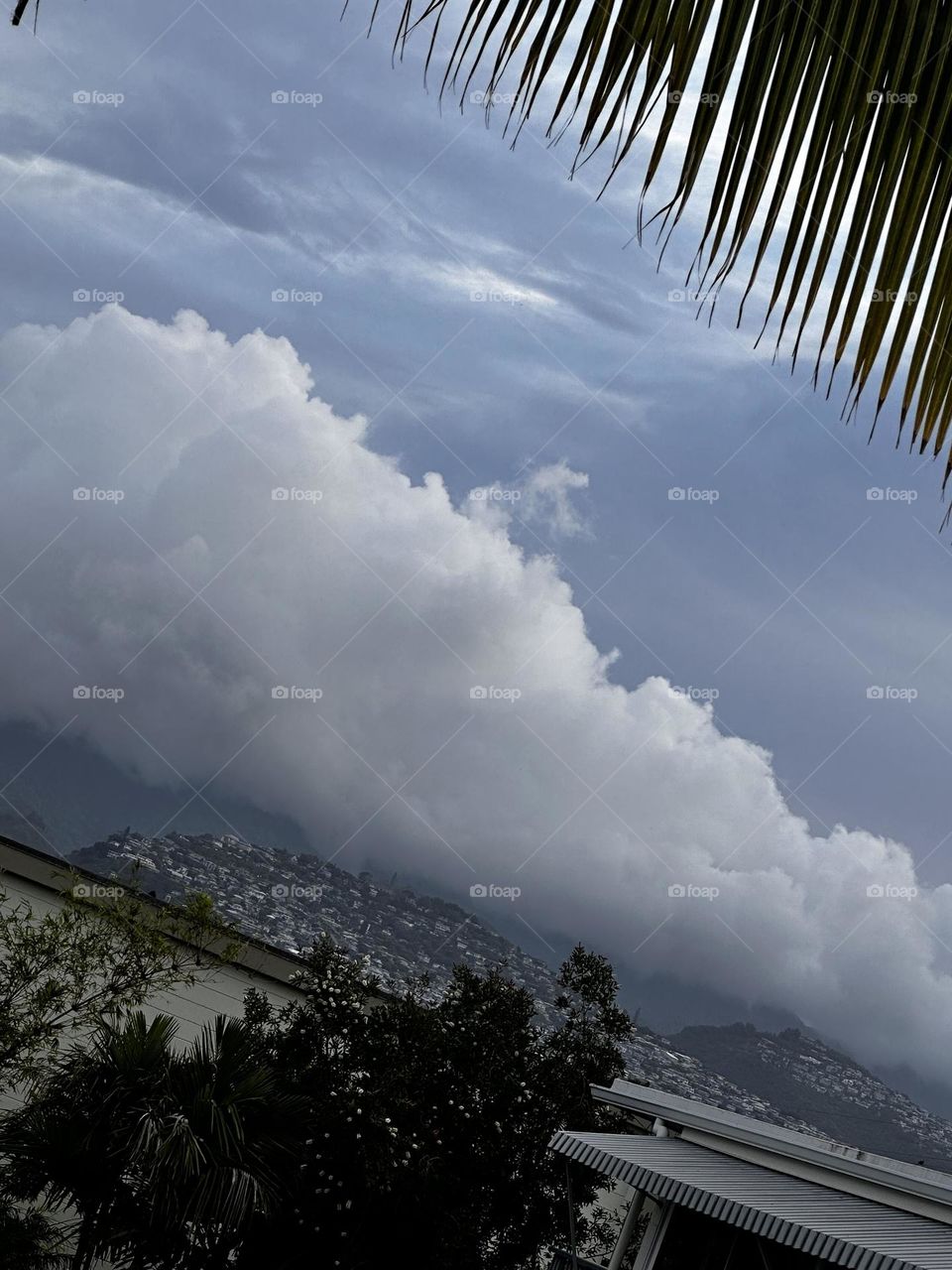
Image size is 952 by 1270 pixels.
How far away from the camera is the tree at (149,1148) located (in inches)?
435

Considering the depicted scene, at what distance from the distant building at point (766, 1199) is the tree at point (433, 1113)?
1.64 meters

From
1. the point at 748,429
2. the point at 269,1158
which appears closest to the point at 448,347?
the point at 748,429

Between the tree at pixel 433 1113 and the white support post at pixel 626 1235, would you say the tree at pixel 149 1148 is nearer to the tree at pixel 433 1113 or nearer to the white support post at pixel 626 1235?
the tree at pixel 433 1113

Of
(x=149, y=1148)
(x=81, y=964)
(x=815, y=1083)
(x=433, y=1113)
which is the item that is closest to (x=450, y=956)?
(x=815, y=1083)

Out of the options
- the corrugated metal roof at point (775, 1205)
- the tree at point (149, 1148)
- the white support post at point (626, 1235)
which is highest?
the corrugated metal roof at point (775, 1205)

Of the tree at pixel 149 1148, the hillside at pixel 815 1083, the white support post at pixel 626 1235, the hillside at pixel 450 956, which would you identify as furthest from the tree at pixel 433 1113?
the hillside at pixel 815 1083

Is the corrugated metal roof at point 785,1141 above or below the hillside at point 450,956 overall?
below

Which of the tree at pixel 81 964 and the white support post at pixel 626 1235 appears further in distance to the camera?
the tree at pixel 81 964

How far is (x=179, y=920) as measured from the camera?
14.8m

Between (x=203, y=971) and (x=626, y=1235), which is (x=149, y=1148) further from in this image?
(x=203, y=971)

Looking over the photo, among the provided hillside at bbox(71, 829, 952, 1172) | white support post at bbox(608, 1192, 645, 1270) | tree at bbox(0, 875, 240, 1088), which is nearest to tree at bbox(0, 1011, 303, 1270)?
tree at bbox(0, 875, 240, 1088)

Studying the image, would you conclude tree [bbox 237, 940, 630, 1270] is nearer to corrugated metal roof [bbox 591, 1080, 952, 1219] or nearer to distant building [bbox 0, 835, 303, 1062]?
corrugated metal roof [bbox 591, 1080, 952, 1219]

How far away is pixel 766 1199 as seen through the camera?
418 inches

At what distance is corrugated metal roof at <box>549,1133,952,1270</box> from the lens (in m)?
9.32
